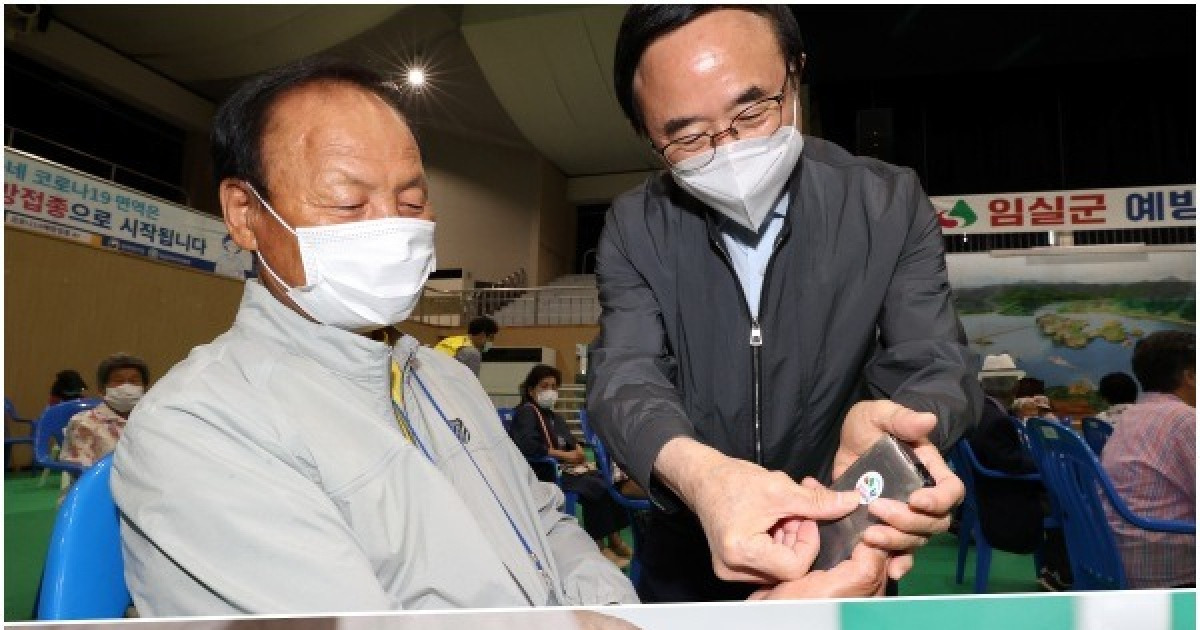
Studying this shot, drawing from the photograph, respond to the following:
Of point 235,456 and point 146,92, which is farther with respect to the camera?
point 146,92

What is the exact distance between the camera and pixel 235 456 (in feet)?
1.93

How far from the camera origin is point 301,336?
2.41 feet

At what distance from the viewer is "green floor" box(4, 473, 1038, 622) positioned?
1810mm

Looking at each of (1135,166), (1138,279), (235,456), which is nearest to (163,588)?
(235,456)

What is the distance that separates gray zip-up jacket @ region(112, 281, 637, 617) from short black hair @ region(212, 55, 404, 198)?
0.45ft

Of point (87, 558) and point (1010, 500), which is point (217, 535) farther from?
point (1010, 500)

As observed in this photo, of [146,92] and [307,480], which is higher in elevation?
[146,92]

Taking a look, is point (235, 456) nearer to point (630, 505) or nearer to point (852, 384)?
point (852, 384)

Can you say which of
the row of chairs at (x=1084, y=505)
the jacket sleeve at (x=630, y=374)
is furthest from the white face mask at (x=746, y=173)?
the row of chairs at (x=1084, y=505)

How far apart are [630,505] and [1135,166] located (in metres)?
4.49

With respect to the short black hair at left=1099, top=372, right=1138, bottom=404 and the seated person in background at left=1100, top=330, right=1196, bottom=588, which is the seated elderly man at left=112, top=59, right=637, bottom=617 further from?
the short black hair at left=1099, top=372, right=1138, bottom=404

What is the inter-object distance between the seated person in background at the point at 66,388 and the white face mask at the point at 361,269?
444 centimetres

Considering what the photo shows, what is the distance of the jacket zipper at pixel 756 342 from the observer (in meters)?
0.83

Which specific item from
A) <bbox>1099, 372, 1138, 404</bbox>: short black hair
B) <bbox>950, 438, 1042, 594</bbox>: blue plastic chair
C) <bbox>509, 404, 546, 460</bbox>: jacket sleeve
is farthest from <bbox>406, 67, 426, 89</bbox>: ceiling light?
<bbox>1099, 372, 1138, 404</bbox>: short black hair
